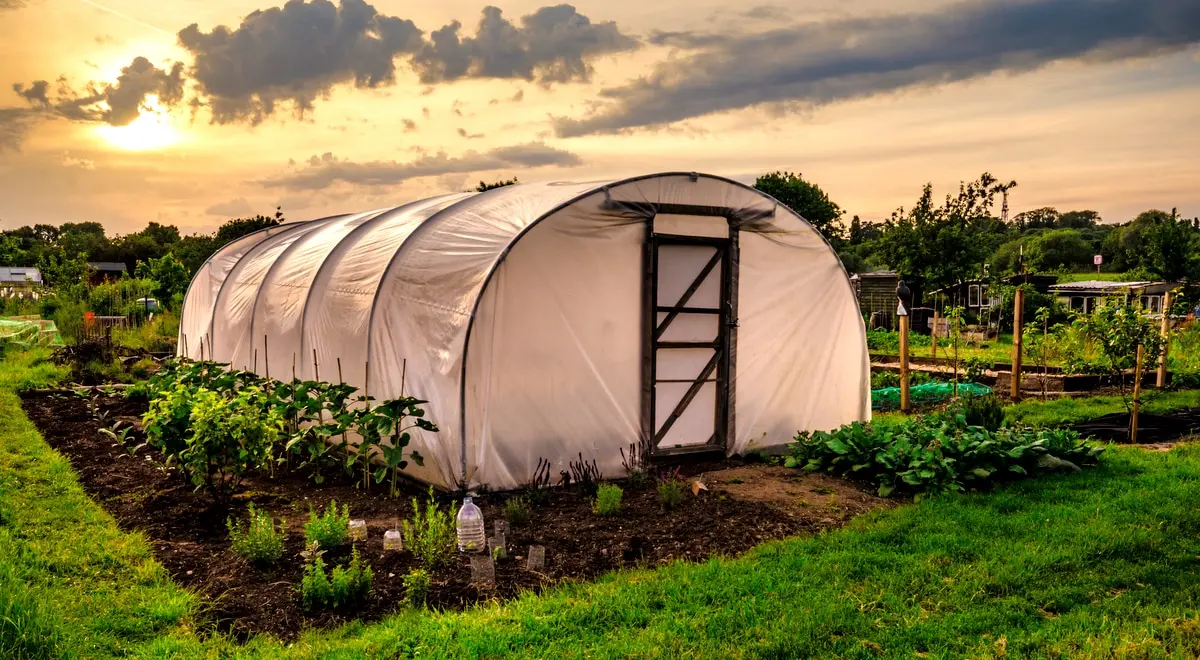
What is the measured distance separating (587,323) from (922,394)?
261 inches

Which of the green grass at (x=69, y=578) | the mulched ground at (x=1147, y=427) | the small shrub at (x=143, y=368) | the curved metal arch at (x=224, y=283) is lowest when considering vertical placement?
the green grass at (x=69, y=578)

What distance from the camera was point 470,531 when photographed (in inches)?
211

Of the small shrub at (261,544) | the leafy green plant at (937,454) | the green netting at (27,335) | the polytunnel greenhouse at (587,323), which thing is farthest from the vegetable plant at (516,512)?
the green netting at (27,335)

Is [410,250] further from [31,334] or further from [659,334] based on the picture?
[31,334]

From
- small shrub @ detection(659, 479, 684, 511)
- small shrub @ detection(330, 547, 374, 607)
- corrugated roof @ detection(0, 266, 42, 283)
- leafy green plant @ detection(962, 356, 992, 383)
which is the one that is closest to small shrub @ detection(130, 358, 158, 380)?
small shrub @ detection(659, 479, 684, 511)

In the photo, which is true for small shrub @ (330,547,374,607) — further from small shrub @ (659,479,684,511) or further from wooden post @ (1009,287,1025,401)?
wooden post @ (1009,287,1025,401)

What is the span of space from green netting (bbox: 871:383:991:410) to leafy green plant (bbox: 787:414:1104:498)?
12.9ft

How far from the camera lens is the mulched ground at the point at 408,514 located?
466 cm

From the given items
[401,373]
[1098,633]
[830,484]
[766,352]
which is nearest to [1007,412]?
[766,352]

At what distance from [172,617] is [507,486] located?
9.79ft

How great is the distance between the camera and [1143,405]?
10.9 metres

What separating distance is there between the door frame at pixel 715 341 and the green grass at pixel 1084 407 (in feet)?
13.1

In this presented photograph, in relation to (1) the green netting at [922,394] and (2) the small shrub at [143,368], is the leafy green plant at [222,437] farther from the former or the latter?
(1) the green netting at [922,394]

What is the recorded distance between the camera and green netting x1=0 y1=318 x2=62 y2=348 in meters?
16.4
